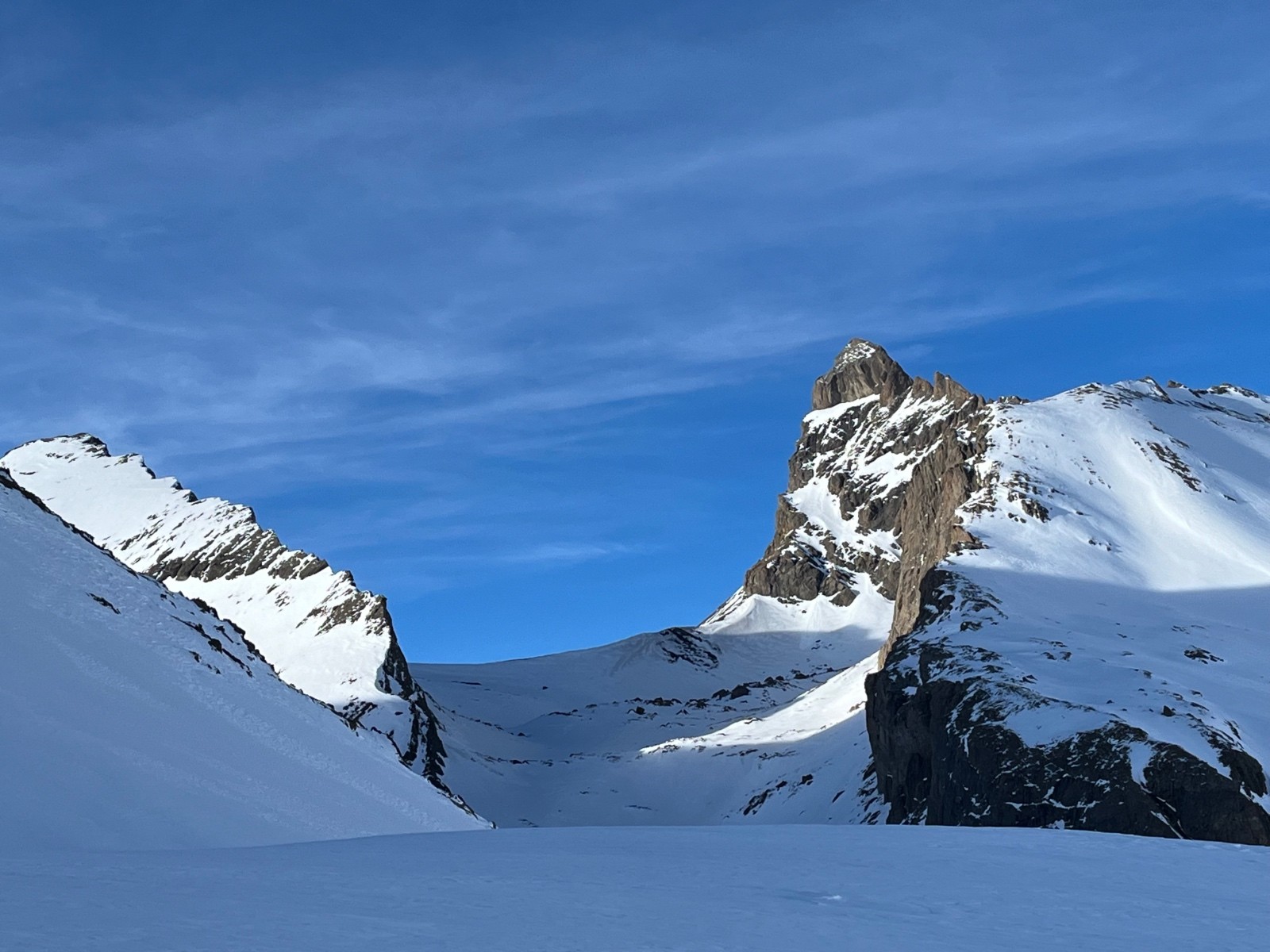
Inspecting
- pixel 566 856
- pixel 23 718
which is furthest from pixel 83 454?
pixel 566 856

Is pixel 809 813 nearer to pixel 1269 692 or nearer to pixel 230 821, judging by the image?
pixel 1269 692

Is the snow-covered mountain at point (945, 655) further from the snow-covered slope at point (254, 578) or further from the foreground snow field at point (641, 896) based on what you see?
the foreground snow field at point (641, 896)

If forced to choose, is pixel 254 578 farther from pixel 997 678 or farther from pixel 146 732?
pixel 146 732

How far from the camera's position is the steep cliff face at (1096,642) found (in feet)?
171

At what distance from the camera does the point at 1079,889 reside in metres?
15.2

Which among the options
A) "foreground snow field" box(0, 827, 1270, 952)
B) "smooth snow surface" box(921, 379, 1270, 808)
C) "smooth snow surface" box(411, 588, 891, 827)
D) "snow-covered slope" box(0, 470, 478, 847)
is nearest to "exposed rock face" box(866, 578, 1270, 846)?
"smooth snow surface" box(921, 379, 1270, 808)

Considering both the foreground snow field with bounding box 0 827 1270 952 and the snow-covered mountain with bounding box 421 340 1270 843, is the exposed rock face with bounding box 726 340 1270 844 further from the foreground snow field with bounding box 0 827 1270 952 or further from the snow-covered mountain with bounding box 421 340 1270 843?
the foreground snow field with bounding box 0 827 1270 952

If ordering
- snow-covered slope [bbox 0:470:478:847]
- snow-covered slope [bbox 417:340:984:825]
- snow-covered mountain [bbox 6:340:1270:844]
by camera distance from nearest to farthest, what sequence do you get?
snow-covered slope [bbox 0:470:478:847], snow-covered mountain [bbox 6:340:1270:844], snow-covered slope [bbox 417:340:984:825]

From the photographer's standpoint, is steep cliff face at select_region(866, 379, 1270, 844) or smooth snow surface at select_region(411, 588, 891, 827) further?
smooth snow surface at select_region(411, 588, 891, 827)

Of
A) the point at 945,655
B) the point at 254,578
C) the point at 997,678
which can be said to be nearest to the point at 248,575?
the point at 254,578

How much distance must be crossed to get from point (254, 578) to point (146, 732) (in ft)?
340

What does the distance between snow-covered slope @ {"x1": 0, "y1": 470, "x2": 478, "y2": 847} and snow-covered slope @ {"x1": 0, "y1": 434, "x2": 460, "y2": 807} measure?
46.7m

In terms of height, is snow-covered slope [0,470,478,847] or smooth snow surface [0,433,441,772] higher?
smooth snow surface [0,433,441,772]

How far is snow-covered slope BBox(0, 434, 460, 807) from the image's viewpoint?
4085 inches
